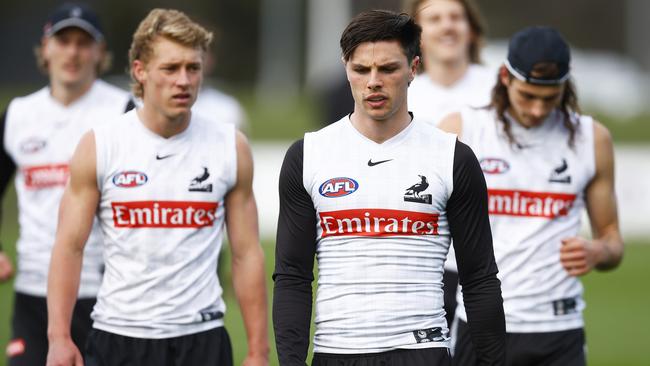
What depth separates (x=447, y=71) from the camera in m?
8.01

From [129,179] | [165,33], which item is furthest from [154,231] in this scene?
[165,33]

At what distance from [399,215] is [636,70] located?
3611 centimetres

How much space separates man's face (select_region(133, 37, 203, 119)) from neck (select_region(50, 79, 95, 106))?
1709 millimetres

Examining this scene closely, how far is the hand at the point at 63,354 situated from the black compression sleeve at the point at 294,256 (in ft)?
3.76

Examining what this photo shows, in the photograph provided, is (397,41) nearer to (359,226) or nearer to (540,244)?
(359,226)

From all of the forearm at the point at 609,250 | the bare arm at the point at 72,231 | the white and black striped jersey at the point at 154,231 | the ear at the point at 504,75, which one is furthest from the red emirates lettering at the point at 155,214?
the forearm at the point at 609,250

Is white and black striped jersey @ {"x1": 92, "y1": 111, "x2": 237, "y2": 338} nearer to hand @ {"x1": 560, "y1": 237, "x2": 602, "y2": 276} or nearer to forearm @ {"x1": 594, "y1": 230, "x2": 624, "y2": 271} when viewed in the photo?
hand @ {"x1": 560, "y1": 237, "x2": 602, "y2": 276}

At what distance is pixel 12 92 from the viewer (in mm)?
33688

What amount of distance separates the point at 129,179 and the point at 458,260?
169 centimetres

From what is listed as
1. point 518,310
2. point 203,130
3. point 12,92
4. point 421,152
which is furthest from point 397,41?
point 12,92

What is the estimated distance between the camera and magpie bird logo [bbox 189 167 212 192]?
6039mm

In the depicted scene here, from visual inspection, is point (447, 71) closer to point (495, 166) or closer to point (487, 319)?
point (495, 166)

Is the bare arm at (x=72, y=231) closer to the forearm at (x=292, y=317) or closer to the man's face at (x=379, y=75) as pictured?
the forearm at (x=292, y=317)

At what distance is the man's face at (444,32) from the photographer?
26.0ft
